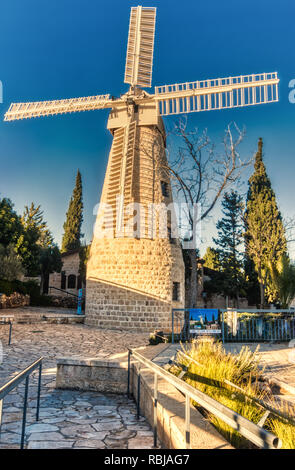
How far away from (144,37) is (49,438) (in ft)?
62.3

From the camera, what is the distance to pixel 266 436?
59.3 inches

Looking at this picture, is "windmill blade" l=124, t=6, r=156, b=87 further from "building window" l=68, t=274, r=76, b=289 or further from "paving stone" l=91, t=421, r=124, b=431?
"building window" l=68, t=274, r=76, b=289

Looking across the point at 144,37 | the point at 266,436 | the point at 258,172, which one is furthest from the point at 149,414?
the point at 258,172

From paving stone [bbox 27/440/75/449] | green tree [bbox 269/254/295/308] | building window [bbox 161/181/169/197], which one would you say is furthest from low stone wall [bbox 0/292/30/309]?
paving stone [bbox 27/440/75/449]

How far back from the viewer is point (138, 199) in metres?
15.2

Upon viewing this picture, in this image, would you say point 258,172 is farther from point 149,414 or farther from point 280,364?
point 149,414

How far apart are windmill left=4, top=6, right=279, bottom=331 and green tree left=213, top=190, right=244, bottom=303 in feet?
36.8

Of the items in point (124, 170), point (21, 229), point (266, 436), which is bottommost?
point (266, 436)

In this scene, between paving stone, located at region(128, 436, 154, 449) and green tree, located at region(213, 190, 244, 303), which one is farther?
green tree, located at region(213, 190, 244, 303)

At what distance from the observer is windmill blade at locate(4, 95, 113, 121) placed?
674 inches

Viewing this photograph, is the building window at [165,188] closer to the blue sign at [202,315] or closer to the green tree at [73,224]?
the blue sign at [202,315]

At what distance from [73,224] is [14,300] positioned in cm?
1735

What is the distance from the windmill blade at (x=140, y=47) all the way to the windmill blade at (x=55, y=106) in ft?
6.08

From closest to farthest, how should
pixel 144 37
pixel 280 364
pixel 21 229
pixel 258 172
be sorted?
pixel 280 364
pixel 144 37
pixel 21 229
pixel 258 172
